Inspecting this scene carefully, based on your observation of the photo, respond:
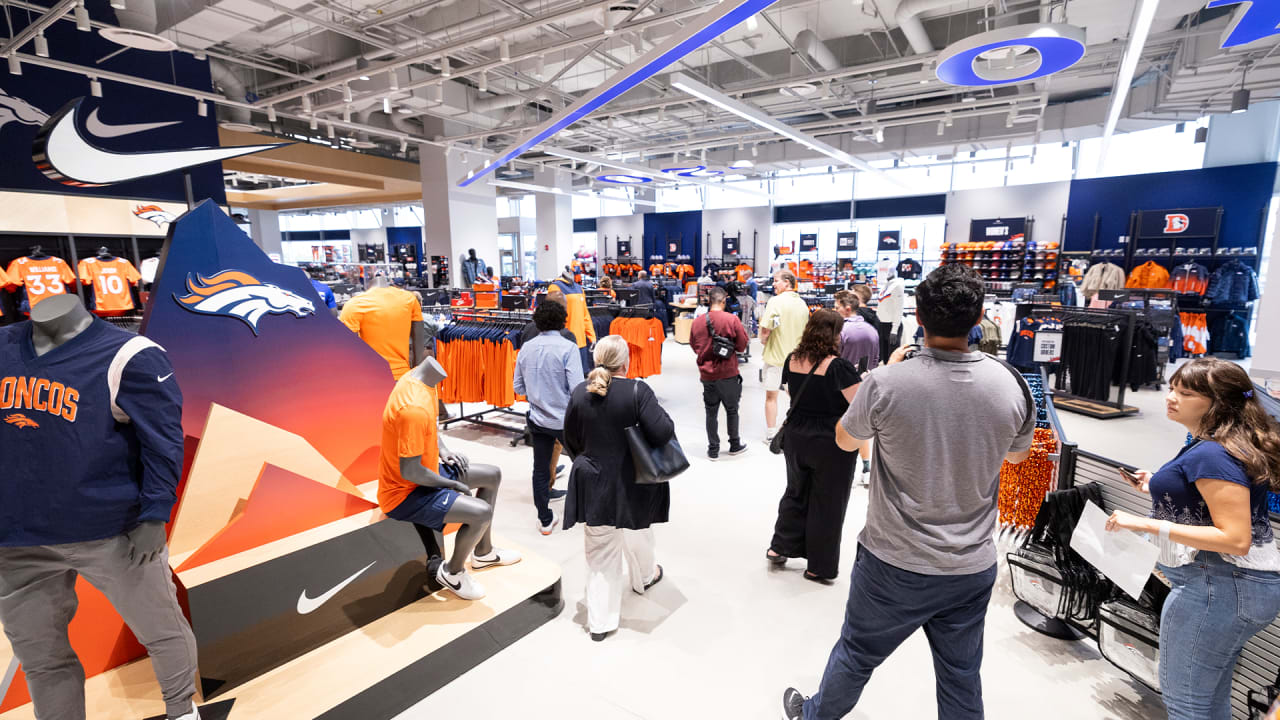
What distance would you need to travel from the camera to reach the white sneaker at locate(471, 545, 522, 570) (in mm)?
3252

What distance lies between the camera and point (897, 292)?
7848mm

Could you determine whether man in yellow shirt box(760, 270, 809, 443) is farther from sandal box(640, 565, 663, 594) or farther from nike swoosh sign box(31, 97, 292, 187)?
nike swoosh sign box(31, 97, 292, 187)

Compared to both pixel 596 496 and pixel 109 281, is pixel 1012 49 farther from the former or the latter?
pixel 109 281

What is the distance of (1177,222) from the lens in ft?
38.0

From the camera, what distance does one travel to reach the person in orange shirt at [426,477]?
8.39 feet

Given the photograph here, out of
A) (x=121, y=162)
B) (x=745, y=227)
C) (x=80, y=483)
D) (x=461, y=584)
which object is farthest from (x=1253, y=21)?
(x=745, y=227)

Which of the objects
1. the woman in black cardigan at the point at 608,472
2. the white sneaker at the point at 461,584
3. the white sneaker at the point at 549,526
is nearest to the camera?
the woman in black cardigan at the point at 608,472

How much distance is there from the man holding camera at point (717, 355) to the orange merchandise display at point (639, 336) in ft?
5.59

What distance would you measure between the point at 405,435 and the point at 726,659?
1.80 m

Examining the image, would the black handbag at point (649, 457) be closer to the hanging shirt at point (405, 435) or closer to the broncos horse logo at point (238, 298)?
the hanging shirt at point (405, 435)

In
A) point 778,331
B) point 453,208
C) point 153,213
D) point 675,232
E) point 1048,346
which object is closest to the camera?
point 778,331

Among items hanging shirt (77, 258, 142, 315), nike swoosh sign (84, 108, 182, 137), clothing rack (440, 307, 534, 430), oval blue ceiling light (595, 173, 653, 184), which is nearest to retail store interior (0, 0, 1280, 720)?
clothing rack (440, 307, 534, 430)

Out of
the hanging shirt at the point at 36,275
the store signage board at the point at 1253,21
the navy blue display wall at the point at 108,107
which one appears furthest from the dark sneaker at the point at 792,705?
the hanging shirt at the point at 36,275

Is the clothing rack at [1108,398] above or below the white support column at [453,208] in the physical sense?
below
